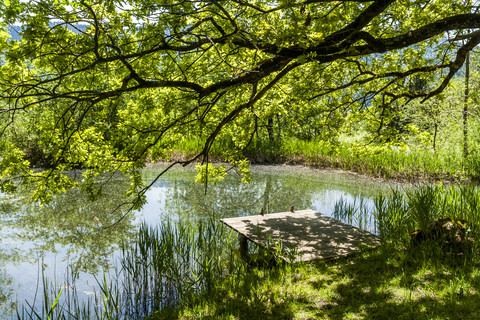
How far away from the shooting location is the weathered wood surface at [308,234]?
487 centimetres

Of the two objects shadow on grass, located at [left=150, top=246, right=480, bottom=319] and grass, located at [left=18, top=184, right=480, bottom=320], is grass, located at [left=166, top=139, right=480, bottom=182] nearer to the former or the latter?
grass, located at [left=18, top=184, right=480, bottom=320]

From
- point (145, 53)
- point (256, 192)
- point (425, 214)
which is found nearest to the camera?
point (145, 53)

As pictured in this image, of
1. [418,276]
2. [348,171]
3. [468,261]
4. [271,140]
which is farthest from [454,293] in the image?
[271,140]

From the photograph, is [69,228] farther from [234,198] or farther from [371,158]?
[371,158]

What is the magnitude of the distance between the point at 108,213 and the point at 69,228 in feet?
3.71

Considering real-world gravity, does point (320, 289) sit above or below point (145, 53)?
below

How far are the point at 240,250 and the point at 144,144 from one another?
7.12 feet

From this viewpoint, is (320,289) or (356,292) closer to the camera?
(356,292)

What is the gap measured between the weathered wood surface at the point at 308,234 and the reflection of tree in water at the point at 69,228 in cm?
223

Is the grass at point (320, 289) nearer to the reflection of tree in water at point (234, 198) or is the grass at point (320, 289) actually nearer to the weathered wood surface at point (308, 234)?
the weathered wood surface at point (308, 234)

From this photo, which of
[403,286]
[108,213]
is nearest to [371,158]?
[108,213]

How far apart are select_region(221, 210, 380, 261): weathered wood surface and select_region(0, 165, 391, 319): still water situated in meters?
0.98

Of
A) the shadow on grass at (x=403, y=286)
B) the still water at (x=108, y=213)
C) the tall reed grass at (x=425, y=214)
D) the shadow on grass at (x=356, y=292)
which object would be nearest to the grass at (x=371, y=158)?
the still water at (x=108, y=213)

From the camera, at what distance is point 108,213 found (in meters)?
8.20
